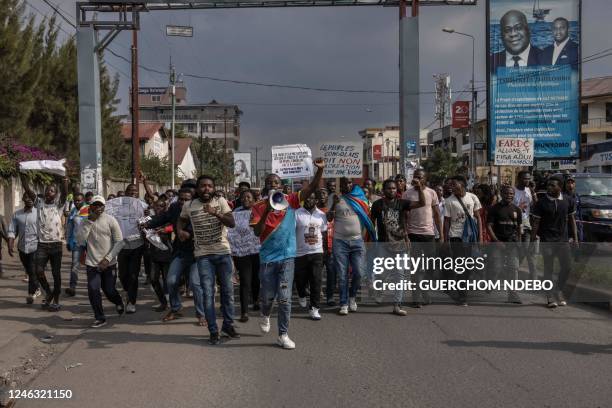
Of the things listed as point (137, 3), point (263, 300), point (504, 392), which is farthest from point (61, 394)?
point (137, 3)

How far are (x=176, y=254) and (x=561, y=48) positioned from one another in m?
18.8

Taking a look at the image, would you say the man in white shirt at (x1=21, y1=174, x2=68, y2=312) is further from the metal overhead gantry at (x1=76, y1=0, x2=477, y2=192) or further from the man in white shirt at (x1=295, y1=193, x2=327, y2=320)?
the metal overhead gantry at (x1=76, y1=0, x2=477, y2=192)

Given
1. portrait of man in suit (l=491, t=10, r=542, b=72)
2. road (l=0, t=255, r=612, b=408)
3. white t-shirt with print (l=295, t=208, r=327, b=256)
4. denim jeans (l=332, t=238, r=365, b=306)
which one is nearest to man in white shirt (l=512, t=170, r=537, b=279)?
road (l=0, t=255, r=612, b=408)

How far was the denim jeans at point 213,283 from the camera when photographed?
7.04m

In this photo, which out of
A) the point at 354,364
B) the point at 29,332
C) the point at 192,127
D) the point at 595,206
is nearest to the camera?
the point at 354,364

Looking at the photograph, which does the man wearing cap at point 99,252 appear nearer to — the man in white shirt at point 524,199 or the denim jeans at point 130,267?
the denim jeans at point 130,267

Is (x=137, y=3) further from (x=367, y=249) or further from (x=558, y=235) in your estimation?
(x=558, y=235)

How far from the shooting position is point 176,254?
8.23m

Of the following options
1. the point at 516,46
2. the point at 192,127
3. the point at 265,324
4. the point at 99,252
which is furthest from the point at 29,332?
the point at 192,127

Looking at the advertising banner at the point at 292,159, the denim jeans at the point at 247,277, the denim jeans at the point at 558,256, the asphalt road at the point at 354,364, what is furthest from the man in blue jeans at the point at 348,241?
the advertising banner at the point at 292,159

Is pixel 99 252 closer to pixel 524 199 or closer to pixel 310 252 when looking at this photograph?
pixel 310 252

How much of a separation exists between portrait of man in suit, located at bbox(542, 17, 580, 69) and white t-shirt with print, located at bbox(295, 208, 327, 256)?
55.6 feet

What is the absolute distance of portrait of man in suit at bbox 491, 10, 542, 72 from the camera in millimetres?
22000

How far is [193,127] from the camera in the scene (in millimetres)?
114438
